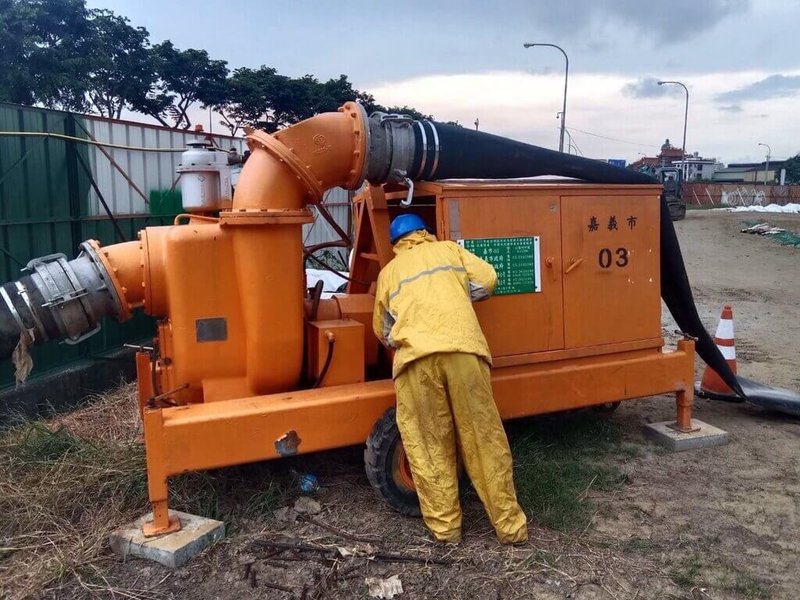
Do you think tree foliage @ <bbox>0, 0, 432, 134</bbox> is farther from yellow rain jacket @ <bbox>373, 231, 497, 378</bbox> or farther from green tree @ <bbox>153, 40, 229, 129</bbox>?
yellow rain jacket @ <bbox>373, 231, 497, 378</bbox>

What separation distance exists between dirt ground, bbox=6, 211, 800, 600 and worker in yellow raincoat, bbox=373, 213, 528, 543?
0.22 meters

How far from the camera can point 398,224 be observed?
4320mm

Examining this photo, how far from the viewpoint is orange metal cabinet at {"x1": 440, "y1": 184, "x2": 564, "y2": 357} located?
4.51 meters

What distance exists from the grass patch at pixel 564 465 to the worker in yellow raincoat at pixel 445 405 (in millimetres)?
385

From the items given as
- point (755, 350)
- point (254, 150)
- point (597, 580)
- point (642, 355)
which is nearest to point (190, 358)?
point (254, 150)

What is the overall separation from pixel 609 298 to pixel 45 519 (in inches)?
150

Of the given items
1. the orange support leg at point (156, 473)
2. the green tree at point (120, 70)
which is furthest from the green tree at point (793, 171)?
the orange support leg at point (156, 473)

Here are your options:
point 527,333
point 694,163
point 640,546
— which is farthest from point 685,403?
point 694,163

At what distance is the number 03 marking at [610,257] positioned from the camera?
5043 mm

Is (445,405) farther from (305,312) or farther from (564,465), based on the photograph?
(564,465)

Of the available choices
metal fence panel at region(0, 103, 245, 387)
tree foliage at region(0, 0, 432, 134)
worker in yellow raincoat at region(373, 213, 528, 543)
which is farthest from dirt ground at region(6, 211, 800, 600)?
tree foliage at region(0, 0, 432, 134)

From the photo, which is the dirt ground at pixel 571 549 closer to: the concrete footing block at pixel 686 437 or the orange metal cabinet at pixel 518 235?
the concrete footing block at pixel 686 437

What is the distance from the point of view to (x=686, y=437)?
17.7ft

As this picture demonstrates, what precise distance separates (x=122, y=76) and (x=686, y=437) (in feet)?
82.9
